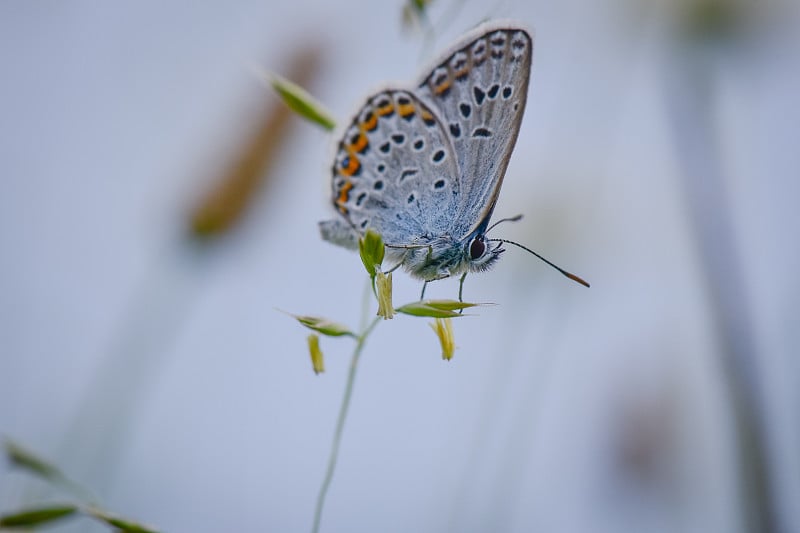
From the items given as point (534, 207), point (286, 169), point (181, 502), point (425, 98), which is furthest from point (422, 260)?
point (534, 207)

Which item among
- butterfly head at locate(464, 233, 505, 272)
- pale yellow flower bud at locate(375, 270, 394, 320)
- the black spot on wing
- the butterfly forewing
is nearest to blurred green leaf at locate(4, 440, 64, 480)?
pale yellow flower bud at locate(375, 270, 394, 320)

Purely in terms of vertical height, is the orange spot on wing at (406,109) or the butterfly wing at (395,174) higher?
the orange spot on wing at (406,109)

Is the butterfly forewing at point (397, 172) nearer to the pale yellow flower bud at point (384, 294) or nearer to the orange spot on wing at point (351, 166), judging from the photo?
the orange spot on wing at point (351, 166)

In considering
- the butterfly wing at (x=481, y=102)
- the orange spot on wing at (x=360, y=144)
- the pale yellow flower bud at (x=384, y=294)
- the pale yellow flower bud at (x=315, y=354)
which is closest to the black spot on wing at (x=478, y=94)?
the butterfly wing at (x=481, y=102)

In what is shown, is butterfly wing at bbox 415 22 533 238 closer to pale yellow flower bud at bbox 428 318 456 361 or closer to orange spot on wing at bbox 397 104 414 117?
orange spot on wing at bbox 397 104 414 117

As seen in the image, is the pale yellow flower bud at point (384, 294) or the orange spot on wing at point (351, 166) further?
the orange spot on wing at point (351, 166)

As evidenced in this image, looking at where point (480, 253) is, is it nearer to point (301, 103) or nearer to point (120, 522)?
point (301, 103)

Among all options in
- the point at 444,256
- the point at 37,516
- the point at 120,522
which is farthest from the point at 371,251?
the point at 37,516

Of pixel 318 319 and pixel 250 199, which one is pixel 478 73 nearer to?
pixel 318 319
